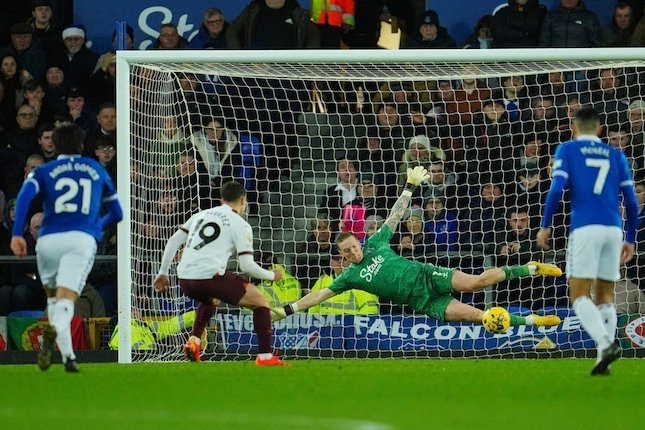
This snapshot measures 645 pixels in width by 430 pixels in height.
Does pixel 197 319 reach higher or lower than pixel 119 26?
lower

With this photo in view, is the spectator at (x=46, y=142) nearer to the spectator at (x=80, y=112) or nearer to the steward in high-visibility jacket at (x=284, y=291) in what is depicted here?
the spectator at (x=80, y=112)

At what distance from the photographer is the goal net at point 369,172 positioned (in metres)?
14.3

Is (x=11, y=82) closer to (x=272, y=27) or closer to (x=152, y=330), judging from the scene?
(x=272, y=27)

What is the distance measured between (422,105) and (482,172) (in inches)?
51.6

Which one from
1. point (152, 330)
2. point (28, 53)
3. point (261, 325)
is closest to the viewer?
point (261, 325)

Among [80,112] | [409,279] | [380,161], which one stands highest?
[80,112]

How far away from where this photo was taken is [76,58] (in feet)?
58.3

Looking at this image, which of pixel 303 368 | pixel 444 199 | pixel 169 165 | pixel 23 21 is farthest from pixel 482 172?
pixel 23 21

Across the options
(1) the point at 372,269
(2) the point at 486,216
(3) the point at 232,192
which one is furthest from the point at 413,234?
(3) the point at 232,192

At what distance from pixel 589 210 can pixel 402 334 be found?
532cm

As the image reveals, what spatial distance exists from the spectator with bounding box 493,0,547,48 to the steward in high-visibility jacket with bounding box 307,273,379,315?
3.89 meters

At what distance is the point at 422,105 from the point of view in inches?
639

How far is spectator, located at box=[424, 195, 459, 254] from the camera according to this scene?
50.2 ft

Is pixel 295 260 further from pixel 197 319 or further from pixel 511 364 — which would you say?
pixel 511 364
